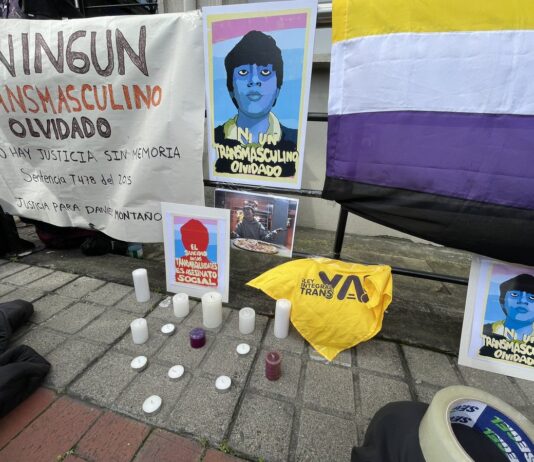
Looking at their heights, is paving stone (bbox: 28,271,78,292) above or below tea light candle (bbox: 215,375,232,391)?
below

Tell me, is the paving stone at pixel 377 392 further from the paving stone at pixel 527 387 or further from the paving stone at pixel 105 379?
the paving stone at pixel 105 379

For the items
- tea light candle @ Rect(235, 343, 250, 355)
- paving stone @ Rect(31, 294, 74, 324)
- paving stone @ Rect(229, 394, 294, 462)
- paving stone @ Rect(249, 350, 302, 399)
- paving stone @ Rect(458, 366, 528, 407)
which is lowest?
paving stone @ Rect(31, 294, 74, 324)

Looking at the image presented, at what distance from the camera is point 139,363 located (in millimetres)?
1200

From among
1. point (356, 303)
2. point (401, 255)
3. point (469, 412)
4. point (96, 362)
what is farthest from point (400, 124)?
point (401, 255)

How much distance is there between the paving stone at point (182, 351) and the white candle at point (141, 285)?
1.27ft

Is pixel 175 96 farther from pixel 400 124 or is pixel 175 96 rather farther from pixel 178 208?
pixel 400 124

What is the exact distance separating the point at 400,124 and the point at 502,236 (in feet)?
1.96

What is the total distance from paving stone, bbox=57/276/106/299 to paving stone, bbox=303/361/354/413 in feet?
4.74

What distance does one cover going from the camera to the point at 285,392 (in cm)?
111

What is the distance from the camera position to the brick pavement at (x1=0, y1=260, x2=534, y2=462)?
918mm

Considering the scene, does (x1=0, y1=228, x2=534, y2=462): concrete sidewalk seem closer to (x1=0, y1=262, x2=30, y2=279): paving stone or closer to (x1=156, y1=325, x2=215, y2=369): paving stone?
(x1=156, y1=325, x2=215, y2=369): paving stone

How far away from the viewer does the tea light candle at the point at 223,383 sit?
3.61ft

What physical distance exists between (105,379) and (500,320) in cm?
174

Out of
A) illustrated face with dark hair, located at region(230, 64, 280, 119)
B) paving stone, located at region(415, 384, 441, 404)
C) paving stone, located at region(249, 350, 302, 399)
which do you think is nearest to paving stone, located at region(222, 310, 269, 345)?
paving stone, located at region(249, 350, 302, 399)
